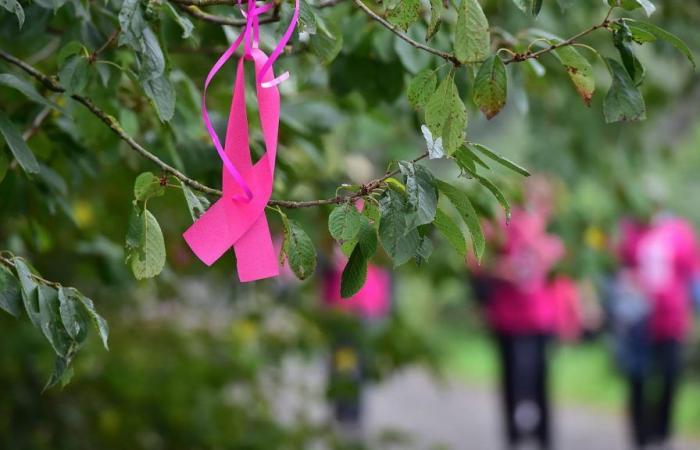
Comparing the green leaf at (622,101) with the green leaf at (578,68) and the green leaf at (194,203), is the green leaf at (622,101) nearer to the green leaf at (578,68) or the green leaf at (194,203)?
the green leaf at (578,68)

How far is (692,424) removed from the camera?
31.1 ft

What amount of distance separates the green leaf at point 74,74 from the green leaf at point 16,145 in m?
0.08

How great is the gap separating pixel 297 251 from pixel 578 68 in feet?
1.35

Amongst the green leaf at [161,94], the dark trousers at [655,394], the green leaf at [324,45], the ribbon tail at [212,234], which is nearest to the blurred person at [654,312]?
the dark trousers at [655,394]

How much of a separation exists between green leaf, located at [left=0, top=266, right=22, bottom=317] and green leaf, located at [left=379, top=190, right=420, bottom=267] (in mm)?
423

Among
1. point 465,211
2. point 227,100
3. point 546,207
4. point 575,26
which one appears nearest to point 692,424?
point 546,207

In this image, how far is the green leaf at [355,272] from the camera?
1343mm

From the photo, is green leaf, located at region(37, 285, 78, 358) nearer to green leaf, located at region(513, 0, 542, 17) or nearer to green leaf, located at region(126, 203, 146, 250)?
green leaf, located at region(126, 203, 146, 250)

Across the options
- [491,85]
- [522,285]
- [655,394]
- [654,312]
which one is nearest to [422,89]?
[491,85]

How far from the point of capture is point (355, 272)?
52.9 inches

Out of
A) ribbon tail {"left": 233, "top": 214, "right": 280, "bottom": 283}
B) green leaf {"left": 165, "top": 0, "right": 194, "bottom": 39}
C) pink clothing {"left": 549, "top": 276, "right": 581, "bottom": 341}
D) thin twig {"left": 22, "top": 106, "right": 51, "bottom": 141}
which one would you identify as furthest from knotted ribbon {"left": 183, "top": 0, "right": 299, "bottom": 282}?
pink clothing {"left": 549, "top": 276, "right": 581, "bottom": 341}

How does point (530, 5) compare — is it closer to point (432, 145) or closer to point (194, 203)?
point (432, 145)

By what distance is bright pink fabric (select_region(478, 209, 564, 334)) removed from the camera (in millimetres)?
6461

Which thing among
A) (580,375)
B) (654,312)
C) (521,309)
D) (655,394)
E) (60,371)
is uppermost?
(60,371)
